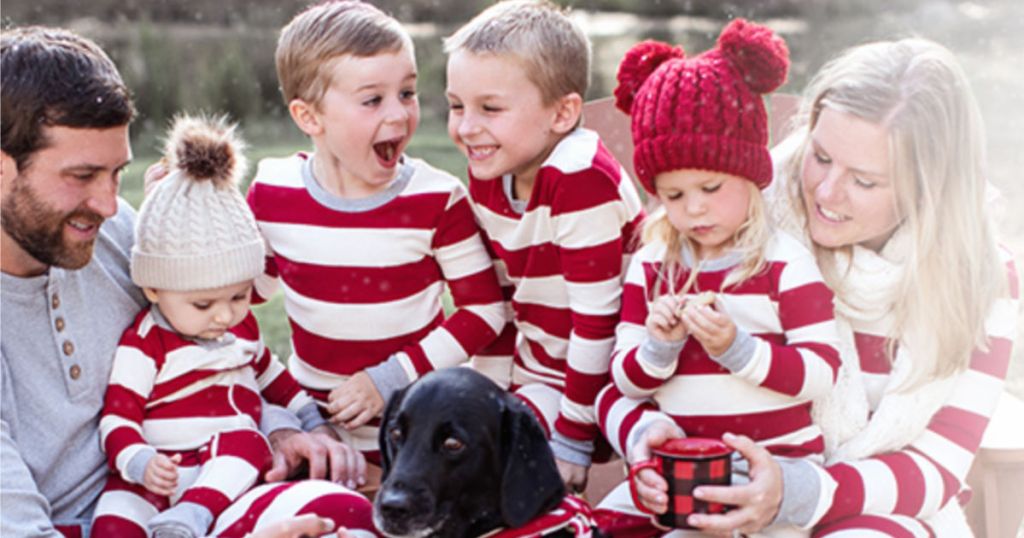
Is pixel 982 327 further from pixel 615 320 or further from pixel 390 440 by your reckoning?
pixel 390 440

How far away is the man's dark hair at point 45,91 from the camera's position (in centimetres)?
228

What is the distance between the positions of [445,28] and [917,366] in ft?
28.5

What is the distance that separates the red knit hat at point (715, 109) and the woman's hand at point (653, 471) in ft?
1.56

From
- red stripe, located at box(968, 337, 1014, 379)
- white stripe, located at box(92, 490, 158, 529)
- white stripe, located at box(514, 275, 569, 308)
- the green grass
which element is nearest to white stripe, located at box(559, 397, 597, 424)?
white stripe, located at box(514, 275, 569, 308)

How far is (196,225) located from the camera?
8.09 ft

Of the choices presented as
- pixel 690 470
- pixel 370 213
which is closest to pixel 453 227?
pixel 370 213

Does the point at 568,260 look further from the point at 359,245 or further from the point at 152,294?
the point at 152,294

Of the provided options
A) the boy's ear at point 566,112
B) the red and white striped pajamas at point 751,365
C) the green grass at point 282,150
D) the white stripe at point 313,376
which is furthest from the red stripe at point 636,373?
the green grass at point 282,150

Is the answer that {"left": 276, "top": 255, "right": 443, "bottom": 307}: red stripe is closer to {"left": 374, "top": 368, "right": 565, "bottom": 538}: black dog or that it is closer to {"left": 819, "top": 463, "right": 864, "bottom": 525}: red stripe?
{"left": 374, "top": 368, "right": 565, "bottom": 538}: black dog

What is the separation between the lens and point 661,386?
2428 mm

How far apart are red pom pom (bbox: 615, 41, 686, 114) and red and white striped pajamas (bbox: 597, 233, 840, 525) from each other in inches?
13.6

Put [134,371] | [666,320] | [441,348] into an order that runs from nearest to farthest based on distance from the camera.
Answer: [666,320] < [134,371] < [441,348]

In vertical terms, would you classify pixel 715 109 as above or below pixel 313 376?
above

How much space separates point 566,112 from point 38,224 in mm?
1106
